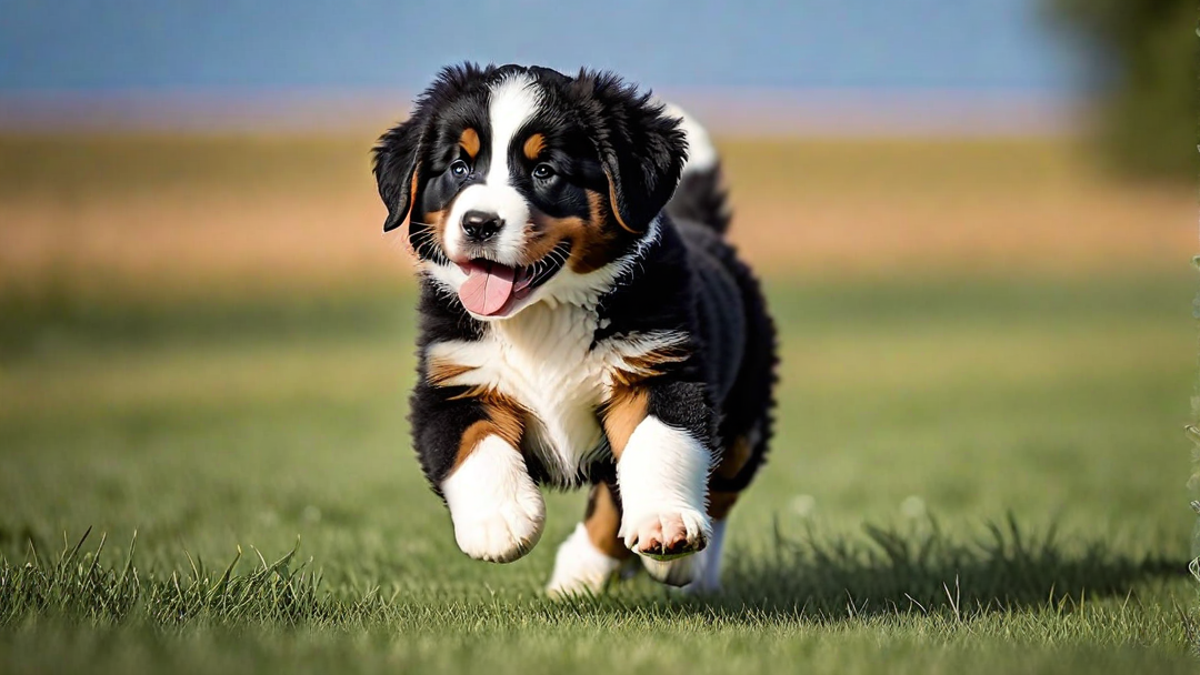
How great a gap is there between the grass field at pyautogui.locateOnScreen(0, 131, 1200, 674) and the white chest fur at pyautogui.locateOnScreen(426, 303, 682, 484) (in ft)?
1.82

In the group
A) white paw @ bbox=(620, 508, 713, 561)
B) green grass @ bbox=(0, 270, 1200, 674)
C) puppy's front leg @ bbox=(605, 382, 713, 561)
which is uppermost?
puppy's front leg @ bbox=(605, 382, 713, 561)

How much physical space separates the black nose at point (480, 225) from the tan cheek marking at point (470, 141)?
0.29 m

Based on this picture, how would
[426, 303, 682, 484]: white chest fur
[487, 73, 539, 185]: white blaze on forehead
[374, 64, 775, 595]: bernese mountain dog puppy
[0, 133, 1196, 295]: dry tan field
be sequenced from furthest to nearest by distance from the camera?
1. [0, 133, 1196, 295]: dry tan field
2. [426, 303, 682, 484]: white chest fur
3. [487, 73, 539, 185]: white blaze on forehead
4. [374, 64, 775, 595]: bernese mountain dog puppy

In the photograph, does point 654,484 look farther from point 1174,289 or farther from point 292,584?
point 1174,289

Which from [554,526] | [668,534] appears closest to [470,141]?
[668,534]

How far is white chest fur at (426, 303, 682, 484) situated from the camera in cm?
379

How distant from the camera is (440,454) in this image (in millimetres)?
3730

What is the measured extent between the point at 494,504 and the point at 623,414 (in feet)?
1.52

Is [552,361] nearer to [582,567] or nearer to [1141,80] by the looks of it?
[582,567]

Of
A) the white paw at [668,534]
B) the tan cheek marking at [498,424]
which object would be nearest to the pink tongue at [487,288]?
the tan cheek marking at [498,424]

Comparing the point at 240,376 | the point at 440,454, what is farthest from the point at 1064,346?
the point at 440,454

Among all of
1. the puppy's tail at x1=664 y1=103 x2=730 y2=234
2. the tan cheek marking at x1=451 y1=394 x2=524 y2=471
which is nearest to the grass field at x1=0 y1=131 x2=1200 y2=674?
the tan cheek marking at x1=451 y1=394 x2=524 y2=471

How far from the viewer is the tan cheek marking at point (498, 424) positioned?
12.2 feet

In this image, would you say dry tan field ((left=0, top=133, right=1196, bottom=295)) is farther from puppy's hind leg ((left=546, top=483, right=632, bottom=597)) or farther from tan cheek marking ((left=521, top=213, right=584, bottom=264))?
tan cheek marking ((left=521, top=213, right=584, bottom=264))
